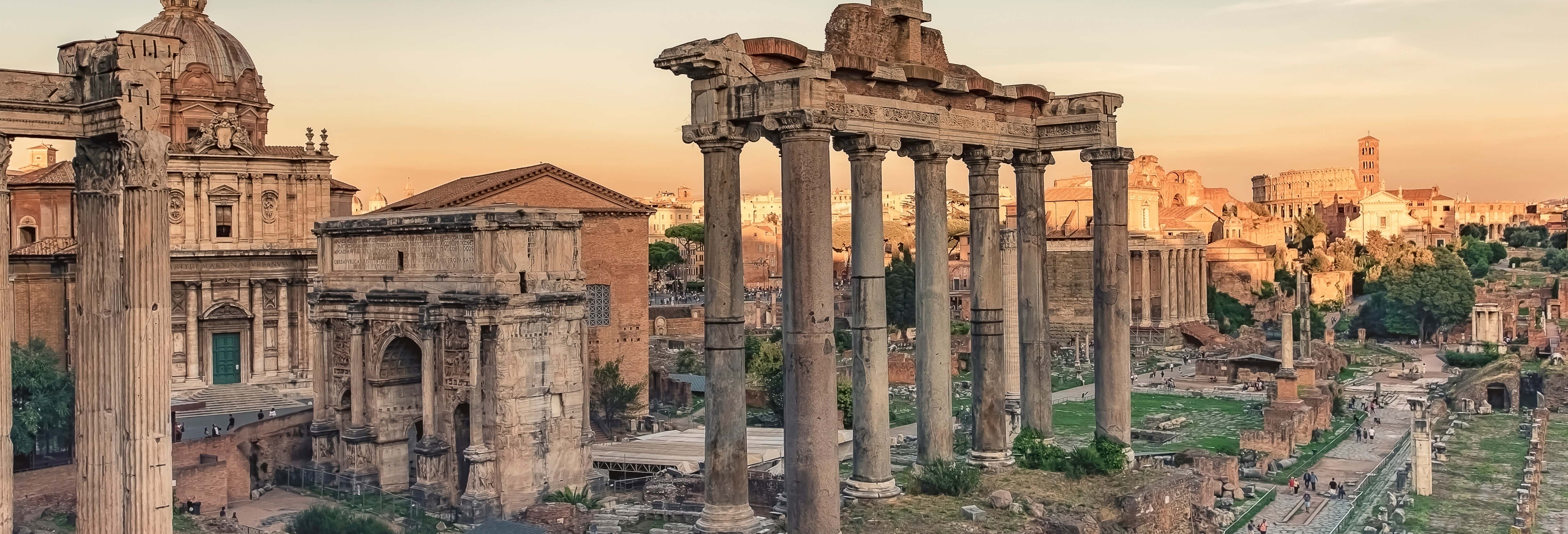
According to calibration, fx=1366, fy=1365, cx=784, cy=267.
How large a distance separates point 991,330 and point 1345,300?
77267mm

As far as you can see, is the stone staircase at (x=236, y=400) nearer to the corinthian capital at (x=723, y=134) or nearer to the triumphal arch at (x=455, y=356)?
the triumphal arch at (x=455, y=356)

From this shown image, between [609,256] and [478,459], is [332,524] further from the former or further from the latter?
[609,256]

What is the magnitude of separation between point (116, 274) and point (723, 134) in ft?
20.0

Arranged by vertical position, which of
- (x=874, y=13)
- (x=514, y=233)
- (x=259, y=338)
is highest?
A: (x=874, y=13)

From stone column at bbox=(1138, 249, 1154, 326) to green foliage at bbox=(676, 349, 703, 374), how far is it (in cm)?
3017

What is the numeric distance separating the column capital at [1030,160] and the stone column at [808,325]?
17.1ft

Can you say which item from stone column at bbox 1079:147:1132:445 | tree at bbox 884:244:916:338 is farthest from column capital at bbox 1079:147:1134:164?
tree at bbox 884:244:916:338

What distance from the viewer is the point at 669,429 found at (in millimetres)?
38250

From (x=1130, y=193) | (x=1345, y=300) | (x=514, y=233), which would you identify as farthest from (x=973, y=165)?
(x=1345, y=300)

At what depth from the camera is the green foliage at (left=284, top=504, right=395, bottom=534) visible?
2252 cm

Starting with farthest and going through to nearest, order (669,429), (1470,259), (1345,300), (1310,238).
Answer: (1310,238) → (1470,259) → (1345,300) → (669,429)

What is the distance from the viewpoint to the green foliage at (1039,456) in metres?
18.5

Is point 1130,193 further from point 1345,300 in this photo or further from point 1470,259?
point 1470,259

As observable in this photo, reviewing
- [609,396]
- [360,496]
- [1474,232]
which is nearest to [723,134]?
[360,496]
